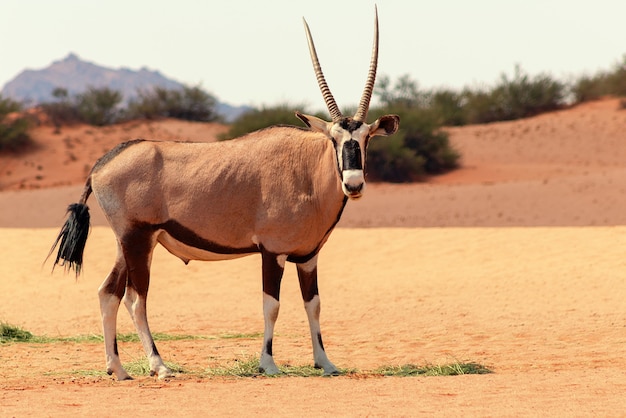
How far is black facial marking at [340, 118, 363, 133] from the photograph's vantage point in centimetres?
909

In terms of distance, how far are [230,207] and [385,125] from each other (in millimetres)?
1672

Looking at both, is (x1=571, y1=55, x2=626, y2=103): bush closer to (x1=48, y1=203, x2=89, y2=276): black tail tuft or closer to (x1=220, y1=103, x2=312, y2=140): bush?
(x1=220, y1=103, x2=312, y2=140): bush

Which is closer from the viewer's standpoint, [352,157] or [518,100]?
[352,157]

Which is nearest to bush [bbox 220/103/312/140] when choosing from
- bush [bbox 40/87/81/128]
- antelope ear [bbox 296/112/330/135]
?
bush [bbox 40/87/81/128]

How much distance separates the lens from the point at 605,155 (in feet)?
136

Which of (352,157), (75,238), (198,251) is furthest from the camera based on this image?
(75,238)

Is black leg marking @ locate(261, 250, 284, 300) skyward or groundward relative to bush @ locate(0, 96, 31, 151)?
groundward

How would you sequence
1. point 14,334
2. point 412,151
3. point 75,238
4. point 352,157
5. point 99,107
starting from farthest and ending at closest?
point 99,107 → point 412,151 → point 14,334 → point 75,238 → point 352,157

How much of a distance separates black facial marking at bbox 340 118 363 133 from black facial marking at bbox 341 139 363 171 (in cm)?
20

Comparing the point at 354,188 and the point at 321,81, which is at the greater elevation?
the point at 321,81

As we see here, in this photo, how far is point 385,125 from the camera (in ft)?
31.4

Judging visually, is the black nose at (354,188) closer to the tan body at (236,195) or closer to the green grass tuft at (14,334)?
the tan body at (236,195)

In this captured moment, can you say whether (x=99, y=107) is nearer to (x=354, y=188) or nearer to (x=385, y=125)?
(x=385, y=125)

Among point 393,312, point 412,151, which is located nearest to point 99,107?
point 412,151
